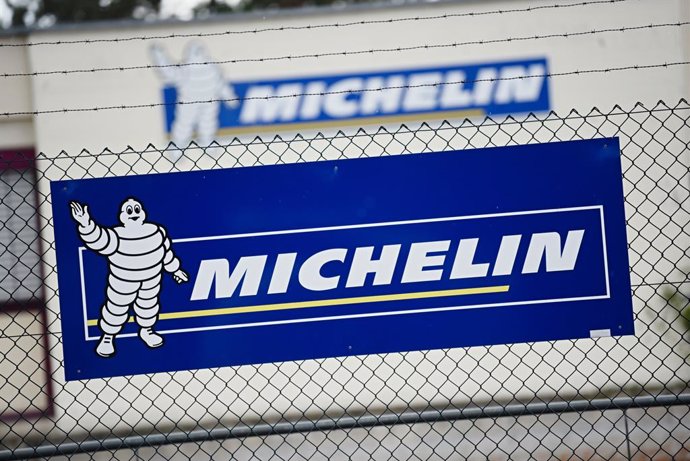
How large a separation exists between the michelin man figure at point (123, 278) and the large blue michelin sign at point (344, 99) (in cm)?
458

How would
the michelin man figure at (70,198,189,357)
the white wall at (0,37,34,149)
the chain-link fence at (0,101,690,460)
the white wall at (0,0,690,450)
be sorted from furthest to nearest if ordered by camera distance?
the white wall at (0,37,34,149), the white wall at (0,0,690,450), the chain-link fence at (0,101,690,460), the michelin man figure at (70,198,189,357)

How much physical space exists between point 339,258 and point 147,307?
0.83 metres

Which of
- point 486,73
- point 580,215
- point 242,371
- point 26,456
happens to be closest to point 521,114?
point 486,73

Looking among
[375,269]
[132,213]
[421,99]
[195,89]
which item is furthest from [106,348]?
[421,99]

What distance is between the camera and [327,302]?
3.61 m

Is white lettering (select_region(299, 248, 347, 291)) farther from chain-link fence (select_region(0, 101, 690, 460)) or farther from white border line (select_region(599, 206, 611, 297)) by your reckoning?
chain-link fence (select_region(0, 101, 690, 460))

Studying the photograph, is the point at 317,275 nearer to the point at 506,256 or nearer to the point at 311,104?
the point at 506,256

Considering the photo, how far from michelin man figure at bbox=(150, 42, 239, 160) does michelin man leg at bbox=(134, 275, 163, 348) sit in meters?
4.63

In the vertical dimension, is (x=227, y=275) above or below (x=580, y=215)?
below

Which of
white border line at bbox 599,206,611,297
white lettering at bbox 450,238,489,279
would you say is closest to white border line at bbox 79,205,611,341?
white border line at bbox 599,206,611,297

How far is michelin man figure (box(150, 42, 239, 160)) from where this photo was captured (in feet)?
26.5

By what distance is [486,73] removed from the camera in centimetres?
816

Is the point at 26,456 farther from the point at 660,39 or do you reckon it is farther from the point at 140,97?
the point at 660,39

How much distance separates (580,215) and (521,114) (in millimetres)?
4650
